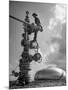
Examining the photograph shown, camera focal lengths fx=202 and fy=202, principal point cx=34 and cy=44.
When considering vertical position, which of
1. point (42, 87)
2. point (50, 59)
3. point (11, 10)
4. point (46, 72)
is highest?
point (11, 10)

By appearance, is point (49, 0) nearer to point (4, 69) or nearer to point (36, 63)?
point (36, 63)

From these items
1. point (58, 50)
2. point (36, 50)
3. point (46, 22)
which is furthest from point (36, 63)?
point (46, 22)

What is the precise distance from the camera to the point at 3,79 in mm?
3191

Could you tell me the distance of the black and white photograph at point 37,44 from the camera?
132 inches

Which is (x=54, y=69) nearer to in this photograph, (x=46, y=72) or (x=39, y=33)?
(x=46, y=72)

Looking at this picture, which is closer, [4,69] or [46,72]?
[4,69]

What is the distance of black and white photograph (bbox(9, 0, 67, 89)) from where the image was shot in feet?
11.0

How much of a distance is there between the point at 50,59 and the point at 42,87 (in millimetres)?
499

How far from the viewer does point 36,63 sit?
3467 mm

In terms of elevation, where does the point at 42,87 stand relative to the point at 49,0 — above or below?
below

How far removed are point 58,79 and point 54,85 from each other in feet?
0.42

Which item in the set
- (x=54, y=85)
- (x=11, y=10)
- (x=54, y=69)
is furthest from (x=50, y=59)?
(x=11, y=10)

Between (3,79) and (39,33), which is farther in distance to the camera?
(39,33)

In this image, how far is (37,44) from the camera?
11.4 ft
